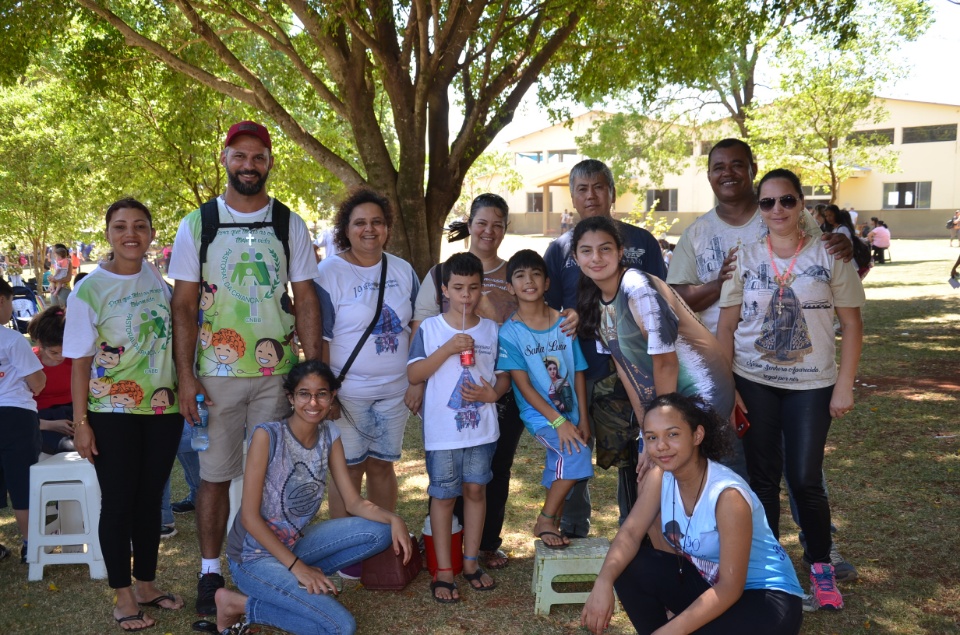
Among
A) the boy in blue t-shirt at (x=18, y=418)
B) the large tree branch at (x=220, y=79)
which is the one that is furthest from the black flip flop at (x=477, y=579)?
the large tree branch at (x=220, y=79)

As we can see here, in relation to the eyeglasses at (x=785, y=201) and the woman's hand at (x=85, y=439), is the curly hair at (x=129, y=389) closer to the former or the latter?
the woman's hand at (x=85, y=439)

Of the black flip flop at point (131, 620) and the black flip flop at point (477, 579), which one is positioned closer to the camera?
the black flip flop at point (131, 620)

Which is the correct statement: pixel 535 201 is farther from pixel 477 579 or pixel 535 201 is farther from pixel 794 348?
pixel 794 348

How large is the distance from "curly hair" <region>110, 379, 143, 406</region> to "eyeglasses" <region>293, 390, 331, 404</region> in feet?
2.35

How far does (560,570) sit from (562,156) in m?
47.3

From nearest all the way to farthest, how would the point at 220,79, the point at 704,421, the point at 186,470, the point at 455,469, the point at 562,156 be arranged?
the point at 704,421, the point at 455,469, the point at 186,470, the point at 220,79, the point at 562,156

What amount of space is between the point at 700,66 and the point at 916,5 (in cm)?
902

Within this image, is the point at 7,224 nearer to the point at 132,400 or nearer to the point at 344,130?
the point at 344,130

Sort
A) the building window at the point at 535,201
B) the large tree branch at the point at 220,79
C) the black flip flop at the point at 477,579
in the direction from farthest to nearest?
the building window at the point at 535,201 < the large tree branch at the point at 220,79 < the black flip flop at the point at 477,579

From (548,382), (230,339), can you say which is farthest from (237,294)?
(548,382)

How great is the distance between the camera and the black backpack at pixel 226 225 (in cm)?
369

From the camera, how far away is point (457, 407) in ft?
12.8

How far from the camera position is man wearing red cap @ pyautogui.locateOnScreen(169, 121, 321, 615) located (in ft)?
12.1

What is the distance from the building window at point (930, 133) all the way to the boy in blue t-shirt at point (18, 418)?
42005 millimetres
